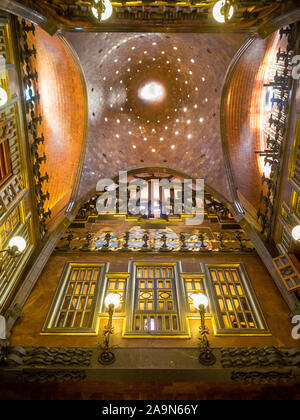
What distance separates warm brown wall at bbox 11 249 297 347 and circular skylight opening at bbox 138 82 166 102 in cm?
818

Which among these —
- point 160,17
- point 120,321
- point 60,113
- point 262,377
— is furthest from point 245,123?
point 262,377

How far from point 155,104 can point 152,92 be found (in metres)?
0.56

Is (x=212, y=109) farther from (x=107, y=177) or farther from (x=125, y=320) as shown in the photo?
(x=125, y=320)

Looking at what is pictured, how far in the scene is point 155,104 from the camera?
13719mm

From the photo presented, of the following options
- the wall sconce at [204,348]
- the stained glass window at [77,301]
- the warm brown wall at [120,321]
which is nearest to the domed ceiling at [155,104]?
the warm brown wall at [120,321]

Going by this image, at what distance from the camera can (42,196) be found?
8.59 m

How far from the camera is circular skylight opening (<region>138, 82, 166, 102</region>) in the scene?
13453 mm

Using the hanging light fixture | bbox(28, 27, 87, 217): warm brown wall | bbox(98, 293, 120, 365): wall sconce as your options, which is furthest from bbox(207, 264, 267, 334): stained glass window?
the hanging light fixture

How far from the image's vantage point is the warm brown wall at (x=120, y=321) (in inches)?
252

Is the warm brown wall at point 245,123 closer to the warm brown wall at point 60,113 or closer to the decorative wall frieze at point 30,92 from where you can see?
the warm brown wall at point 60,113

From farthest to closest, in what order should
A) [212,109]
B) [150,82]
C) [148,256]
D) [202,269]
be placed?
[150,82]
[212,109]
[148,256]
[202,269]

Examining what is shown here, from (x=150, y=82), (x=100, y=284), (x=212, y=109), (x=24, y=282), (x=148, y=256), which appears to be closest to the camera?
(x=24, y=282)

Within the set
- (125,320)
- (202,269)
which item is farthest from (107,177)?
(125,320)

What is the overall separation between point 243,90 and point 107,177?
21.9ft
